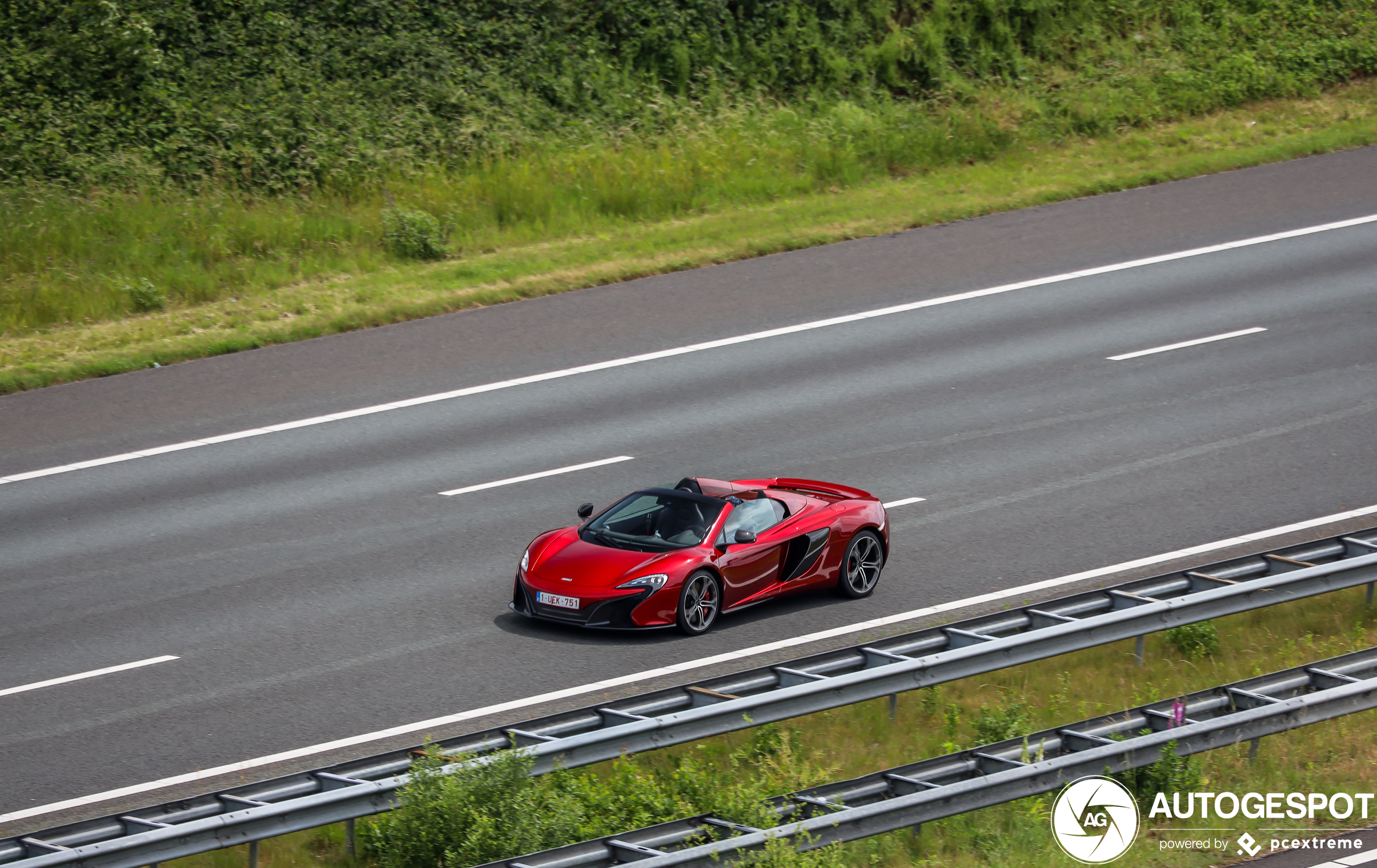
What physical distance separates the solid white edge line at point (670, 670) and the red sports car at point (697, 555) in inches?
22.8

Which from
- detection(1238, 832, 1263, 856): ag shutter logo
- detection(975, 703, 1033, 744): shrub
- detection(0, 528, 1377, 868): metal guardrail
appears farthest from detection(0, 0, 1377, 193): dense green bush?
detection(1238, 832, 1263, 856): ag shutter logo

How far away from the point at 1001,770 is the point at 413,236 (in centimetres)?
1558

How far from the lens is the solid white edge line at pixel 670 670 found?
34.0ft

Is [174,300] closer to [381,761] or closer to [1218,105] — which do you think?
[381,761]

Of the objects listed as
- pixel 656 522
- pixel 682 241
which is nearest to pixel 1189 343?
pixel 682 241

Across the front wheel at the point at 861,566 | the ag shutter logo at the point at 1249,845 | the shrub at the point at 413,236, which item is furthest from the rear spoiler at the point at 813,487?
the shrub at the point at 413,236

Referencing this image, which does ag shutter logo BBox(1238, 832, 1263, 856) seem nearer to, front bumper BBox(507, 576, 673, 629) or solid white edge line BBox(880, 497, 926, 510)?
front bumper BBox(507, 576, 673, 629)

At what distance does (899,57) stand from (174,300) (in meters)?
13.6

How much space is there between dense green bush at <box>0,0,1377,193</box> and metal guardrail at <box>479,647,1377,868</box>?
17472 mm

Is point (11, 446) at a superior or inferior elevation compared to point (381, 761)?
superior

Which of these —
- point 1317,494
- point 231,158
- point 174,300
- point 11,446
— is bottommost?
point 1317,494

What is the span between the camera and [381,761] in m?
9.14

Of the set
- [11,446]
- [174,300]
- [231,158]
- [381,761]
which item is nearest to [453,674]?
[381,761]

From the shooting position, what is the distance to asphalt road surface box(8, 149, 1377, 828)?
12117 millimetres
